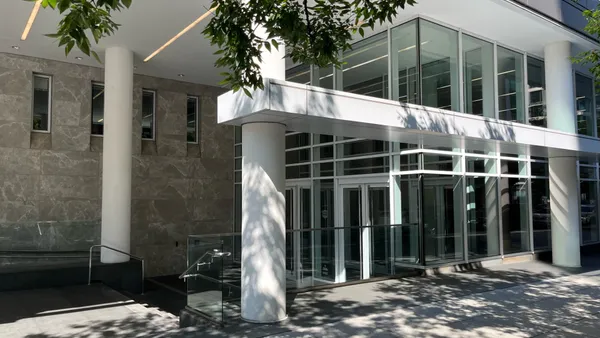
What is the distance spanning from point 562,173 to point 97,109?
46.5 feet

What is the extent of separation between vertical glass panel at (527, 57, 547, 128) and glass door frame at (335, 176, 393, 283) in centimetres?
561

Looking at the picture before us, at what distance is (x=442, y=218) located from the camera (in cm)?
1110

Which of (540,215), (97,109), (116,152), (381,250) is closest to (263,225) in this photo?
(381,250)

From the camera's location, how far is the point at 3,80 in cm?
1335

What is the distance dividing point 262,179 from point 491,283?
571 cm

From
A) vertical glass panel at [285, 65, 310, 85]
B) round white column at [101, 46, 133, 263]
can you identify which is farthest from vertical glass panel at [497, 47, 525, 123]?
round white column at [101, 46, 133, 263]

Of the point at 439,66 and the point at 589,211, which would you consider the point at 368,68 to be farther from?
the point at 589,211

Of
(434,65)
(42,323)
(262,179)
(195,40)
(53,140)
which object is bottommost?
(42,323)

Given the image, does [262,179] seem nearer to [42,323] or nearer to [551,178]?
[42,323]

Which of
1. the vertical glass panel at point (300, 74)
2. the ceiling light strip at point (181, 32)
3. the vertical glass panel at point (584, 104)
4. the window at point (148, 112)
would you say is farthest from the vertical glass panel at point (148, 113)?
the vertical glass panel at point (584, 104)

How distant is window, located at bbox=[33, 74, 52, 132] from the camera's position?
14.1 metres

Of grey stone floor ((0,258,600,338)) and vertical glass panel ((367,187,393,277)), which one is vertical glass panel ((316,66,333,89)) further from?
grey stone floor ((0,258,600,338))

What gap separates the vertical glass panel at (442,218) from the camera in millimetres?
10719

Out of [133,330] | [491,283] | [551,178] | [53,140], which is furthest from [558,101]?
[53,140]
